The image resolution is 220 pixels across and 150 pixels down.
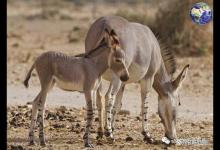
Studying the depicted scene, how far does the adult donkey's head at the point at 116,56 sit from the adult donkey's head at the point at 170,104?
1.54 meters

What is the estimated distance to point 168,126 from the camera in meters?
11.8

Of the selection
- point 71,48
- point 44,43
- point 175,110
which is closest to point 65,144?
point 175,110

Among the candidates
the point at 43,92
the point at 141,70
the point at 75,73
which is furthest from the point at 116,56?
the point at 43,92

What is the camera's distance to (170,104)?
12.0 metres

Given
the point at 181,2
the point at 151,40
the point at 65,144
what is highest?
the point at 181,2

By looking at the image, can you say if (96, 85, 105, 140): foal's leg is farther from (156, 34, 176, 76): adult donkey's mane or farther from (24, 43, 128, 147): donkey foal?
(156, 34, 176, 76): adult donkey's mane

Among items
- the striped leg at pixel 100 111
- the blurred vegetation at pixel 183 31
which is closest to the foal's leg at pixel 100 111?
the striped leg at pixel 100 111

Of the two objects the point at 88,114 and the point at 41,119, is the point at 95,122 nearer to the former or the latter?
the point at 41,119

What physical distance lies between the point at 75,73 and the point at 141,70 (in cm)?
150

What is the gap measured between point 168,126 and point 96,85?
173 cm

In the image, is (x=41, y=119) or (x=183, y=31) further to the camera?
(x=183, y=31)

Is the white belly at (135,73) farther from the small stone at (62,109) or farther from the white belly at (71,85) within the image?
the small stone at (62,109)

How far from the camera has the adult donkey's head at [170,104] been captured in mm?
11802

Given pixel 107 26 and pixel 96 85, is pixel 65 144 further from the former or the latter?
pixel 107 26
